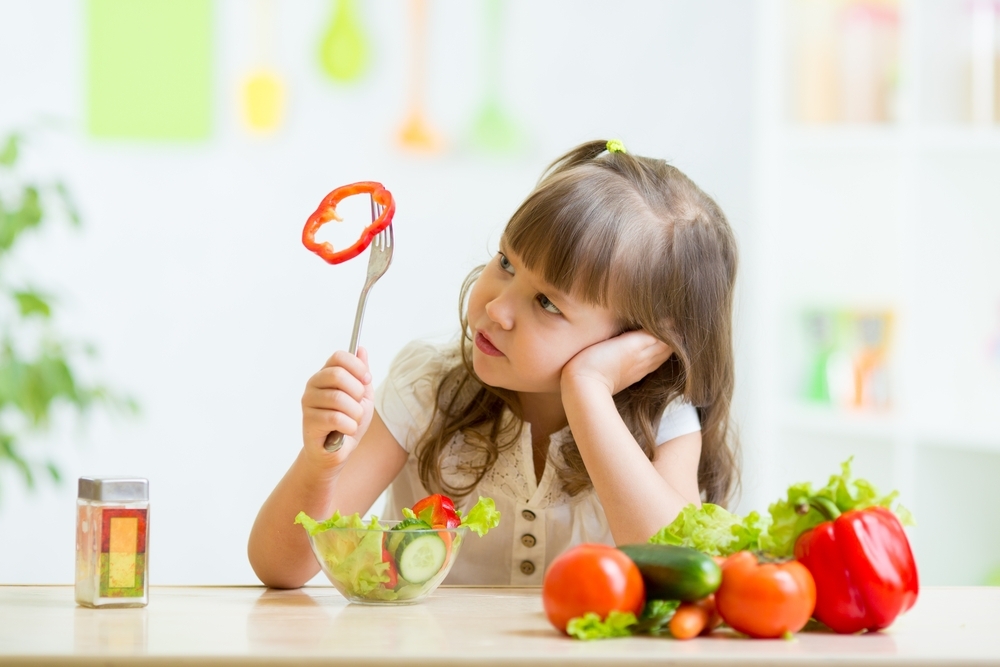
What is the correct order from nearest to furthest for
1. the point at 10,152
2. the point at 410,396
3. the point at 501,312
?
the point at 501,312, the point at 410,396, the point at 10,152

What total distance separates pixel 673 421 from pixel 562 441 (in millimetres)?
143

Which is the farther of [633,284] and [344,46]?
[344,46]

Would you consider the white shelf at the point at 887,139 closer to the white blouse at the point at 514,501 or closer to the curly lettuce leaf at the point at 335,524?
the white blouse at the point at 514,501

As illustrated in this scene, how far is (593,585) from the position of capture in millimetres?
748

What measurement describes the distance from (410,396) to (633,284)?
1.11ft

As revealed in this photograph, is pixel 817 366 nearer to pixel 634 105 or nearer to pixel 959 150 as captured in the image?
pixel 959 150

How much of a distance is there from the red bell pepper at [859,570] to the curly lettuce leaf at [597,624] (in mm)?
161

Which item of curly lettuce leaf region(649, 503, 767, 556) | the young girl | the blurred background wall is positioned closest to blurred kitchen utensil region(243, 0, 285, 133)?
the blurred background wall

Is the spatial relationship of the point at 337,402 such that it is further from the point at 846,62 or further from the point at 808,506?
the point at 846,62

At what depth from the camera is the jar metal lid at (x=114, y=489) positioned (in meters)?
0.87

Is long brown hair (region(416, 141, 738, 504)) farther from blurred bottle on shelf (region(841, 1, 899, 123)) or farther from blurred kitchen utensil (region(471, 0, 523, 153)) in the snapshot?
blurred bottle on shelf (region(841, 1, 899, 123))

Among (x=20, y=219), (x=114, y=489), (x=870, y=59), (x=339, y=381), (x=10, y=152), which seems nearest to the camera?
(x=114, y=489)

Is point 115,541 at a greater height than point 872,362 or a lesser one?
lesser

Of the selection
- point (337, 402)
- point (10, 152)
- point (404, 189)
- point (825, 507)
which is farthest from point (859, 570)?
point (404, 189)
